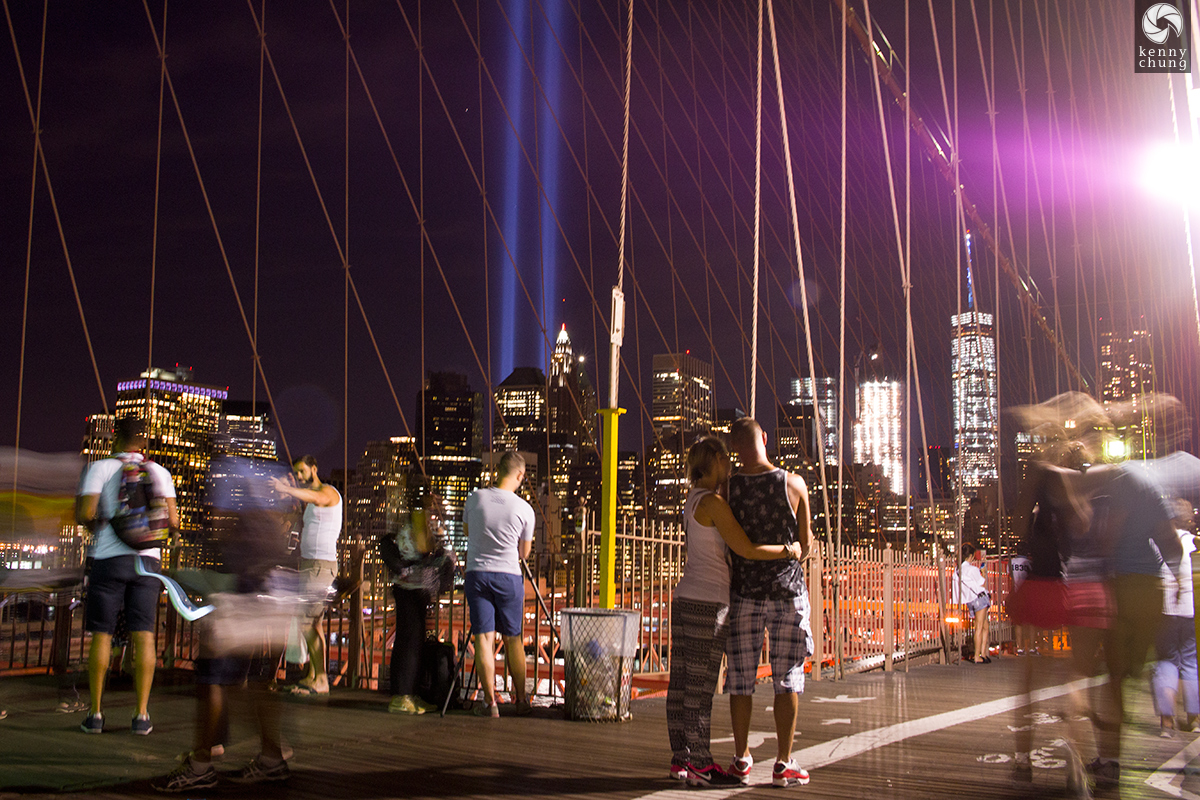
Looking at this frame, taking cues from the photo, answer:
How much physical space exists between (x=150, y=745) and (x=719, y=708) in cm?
270

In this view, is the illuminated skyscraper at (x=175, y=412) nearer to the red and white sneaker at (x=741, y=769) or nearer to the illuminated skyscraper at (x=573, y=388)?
the illuminated skyscraper at (x=573, y=388)

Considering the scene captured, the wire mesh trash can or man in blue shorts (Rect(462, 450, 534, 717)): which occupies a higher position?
man in blue shorts (Rect(462, 450, 534, 717))

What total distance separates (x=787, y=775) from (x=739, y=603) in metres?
0.57

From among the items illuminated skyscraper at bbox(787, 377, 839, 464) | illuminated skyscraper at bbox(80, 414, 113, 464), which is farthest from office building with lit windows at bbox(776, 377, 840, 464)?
illuminated skyscraper at bbox(80, 414, 113, 464)

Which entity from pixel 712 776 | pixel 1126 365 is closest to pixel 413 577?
pixel 712 776

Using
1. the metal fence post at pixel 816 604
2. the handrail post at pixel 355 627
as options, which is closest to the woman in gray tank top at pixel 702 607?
the handrail post at pixel 355 627

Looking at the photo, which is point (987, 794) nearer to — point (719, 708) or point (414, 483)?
point (719, 708)

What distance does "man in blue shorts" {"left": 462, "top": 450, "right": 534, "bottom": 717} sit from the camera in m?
4.66

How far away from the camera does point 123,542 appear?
3797 mm

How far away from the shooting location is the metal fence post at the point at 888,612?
7523 mm

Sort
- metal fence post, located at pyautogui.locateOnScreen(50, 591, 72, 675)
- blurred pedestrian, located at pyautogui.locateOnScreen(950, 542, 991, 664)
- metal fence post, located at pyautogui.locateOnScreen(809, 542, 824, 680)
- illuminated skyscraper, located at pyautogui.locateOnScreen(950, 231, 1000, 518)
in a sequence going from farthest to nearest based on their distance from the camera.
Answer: illuminated skyscraper, located at pyautogui.locateOnScreen(950, 231, 1000, 518)
blurred pedestrian, located at pyautogui.locateOnScreen(950, 542, 991, 664)
metal fence post, located at pyautogui.locateOnScreen(809, 542, 824, 680)
metal fence post, located at pyautogui.locateOnScreen(50, 591, 72, 675)

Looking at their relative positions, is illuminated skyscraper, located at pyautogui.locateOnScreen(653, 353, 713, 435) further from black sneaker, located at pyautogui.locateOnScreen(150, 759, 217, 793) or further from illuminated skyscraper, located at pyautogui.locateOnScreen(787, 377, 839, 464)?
black sneaker, located at pyautogui.locateOnScreen(150, 759, 217, 793)

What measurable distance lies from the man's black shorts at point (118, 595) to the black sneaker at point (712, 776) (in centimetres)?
216

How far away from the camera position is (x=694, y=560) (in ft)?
11.4
